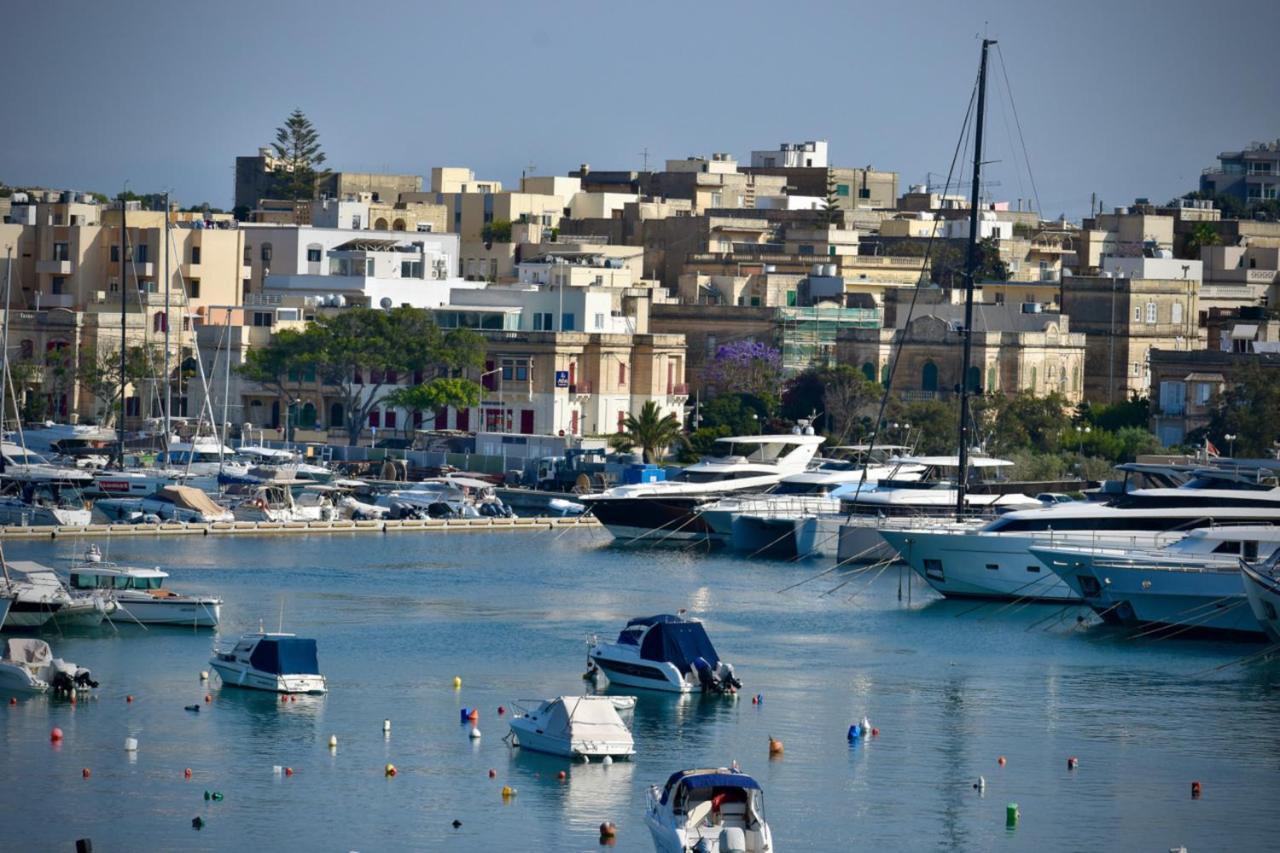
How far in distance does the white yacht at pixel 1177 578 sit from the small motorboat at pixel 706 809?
2300 cm

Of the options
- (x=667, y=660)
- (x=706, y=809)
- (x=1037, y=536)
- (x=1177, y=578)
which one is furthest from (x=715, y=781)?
(x=1037, y=536)

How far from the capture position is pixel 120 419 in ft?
333

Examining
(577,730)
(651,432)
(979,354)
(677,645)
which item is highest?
(979,354)

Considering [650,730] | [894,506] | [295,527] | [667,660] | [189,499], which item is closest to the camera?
[650,730]

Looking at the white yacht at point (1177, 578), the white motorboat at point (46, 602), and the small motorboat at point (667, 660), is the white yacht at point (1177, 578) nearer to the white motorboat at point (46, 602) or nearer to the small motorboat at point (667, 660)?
the small motorboat at point (667, 660)

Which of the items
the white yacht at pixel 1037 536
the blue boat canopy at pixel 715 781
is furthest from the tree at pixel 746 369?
the blue boat canopy at pixel 715 781

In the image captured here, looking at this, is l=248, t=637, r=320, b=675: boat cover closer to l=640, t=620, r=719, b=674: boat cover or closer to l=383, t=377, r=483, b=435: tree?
l=640, t=620, r=719, b=674: boat cover

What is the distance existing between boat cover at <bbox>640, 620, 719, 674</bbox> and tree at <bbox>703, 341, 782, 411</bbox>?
5706 centimetres

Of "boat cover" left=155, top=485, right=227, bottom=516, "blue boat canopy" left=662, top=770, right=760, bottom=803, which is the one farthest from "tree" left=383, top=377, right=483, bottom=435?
"blue boat canopy" left=662, top=770, right=760, bottom=803

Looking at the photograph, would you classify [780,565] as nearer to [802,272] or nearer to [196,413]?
[196,413]

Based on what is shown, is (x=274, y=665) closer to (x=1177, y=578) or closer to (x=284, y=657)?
(x=284, y=657)

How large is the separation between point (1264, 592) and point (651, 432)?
147 feet

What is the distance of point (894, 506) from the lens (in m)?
76.4

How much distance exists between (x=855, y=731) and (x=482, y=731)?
6.15m
